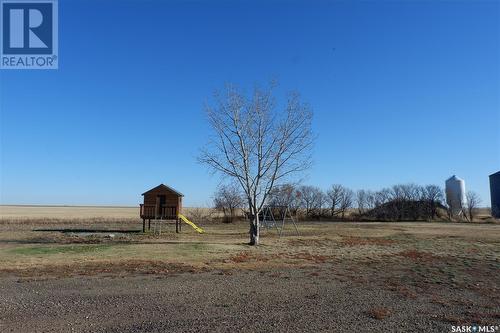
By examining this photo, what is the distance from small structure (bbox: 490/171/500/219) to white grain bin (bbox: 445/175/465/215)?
5.18 metres

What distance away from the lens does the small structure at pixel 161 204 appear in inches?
1441

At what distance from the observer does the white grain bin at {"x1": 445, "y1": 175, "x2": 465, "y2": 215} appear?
73.5 metres

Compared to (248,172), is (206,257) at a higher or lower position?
lower

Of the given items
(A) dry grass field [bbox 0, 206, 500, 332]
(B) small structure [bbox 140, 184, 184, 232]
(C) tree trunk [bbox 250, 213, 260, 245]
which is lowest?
(A) dry grass field [bbox 0, 206, 500, 332]

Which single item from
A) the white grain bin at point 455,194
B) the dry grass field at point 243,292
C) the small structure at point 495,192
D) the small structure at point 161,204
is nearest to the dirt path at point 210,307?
the dry grass field at point 243,292

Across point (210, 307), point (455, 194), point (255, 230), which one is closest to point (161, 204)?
point (255, 230)

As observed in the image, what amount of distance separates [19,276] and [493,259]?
17.1 m

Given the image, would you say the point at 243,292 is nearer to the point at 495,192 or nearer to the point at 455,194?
the point at 495,192

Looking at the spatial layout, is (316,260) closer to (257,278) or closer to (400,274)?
(400,274)

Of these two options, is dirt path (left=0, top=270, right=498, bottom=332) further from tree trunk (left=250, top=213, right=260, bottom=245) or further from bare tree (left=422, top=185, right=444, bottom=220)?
bare tree (left=422, top=185, right=444, bottom=220)

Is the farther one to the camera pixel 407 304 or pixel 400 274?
pixel 400 274

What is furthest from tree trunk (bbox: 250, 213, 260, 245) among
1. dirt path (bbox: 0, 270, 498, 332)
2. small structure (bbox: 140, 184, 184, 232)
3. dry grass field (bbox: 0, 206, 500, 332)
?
Answer: small structure (bbox: 140, 184, 184, 232)

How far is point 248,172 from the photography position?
971 inches

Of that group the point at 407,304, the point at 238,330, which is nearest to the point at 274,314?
the point at 238,330
